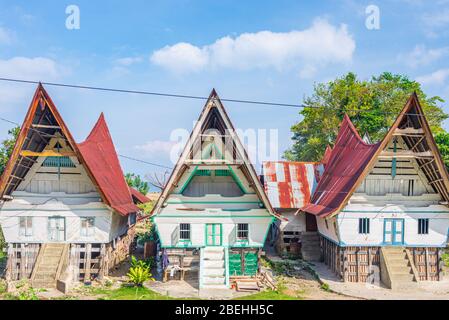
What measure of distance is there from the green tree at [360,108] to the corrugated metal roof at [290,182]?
1379cm

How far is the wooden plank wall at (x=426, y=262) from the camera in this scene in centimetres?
1947

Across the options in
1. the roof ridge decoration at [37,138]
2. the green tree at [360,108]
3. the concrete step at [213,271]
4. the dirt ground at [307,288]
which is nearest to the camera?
the dirt ground at [307,288]

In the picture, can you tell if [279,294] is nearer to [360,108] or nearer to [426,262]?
[426,262]

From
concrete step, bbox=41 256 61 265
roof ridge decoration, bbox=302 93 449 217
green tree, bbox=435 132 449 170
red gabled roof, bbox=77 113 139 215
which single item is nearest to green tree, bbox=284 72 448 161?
green tree, bbox=435 132 449 170

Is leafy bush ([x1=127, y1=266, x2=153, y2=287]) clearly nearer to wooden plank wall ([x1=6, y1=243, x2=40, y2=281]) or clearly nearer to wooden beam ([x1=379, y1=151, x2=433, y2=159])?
wooden plank wall ([x1=6, y1=243, x2=40, y2=281])

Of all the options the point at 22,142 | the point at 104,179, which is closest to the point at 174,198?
the point at 104,179

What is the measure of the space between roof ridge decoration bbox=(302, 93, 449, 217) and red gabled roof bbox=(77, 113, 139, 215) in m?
11.4

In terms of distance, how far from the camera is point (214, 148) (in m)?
19.2

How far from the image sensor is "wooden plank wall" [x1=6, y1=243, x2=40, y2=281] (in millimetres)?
19125

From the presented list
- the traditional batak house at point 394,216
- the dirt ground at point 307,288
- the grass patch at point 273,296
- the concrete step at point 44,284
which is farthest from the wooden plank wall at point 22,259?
the traditional batak house at point 394,216

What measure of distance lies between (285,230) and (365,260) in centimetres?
680

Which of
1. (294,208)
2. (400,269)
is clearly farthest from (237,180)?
(400,269)

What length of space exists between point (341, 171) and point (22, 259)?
61.8 feet

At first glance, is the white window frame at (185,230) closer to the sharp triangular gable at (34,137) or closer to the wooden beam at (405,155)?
the sharp triangular gable at (34,137)
